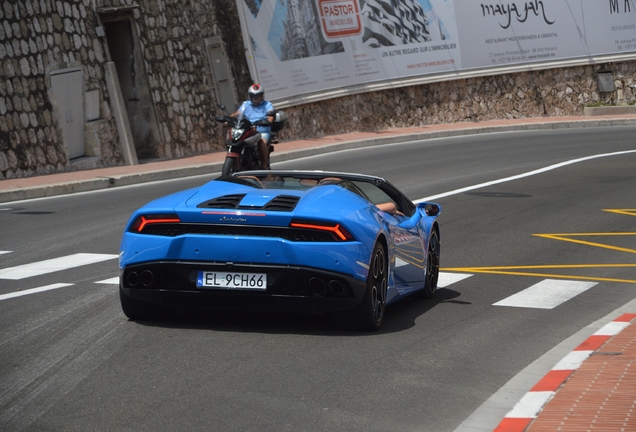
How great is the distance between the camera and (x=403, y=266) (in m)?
8.35

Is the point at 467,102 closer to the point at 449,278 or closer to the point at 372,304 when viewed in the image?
the point at 449,278

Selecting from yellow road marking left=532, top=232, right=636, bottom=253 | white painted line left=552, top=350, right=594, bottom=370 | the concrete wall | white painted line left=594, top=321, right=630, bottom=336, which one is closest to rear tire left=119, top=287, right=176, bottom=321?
white painted line left=552, top=350, right=594, bottom=370

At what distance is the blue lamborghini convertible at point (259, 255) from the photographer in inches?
279

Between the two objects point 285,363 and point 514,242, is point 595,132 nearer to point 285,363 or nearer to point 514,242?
point 514,242

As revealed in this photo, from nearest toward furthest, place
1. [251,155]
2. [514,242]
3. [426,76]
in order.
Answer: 1. [514,242]
2. [251,155]
3. [426,76]

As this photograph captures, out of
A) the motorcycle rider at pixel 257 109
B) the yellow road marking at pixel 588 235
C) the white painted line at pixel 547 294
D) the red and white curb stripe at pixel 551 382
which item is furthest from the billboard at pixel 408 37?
the red and white curb stripe at pixel 551 382

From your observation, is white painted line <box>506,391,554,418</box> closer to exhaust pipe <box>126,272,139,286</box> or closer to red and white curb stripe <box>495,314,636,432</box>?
red and white curb stripe <box>495,314,636,432</box>

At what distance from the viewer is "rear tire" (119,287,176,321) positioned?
25.1ft

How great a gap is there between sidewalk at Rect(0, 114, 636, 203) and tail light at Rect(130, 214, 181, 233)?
462 inches

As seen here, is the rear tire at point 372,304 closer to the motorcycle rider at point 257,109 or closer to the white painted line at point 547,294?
the white painted line at point 547,294

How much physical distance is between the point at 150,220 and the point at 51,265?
3.65 m

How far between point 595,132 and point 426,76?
755 cm

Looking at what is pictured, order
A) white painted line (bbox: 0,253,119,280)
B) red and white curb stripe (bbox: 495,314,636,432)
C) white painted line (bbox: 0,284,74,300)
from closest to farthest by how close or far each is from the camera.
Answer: red and white curb stripe (bbox: 495,314,636,432) < white painted line (bbox: 0,284,74,300) < white painted line (bbox: 0,253,119,280)

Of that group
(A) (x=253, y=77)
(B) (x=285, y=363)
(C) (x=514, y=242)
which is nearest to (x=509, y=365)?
(B) (x=285, y=363)
